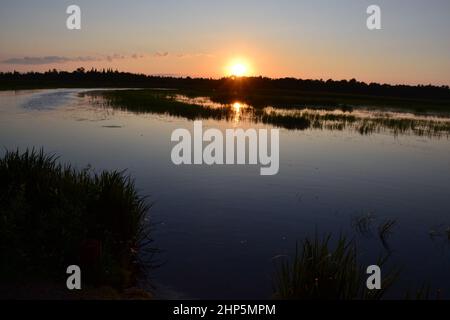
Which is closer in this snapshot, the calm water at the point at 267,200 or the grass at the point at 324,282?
the grass at the point at 324,282

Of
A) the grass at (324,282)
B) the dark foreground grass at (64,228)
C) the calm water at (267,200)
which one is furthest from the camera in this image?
the calm water at (267,200)

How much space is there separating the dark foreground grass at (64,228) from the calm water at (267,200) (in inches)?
39.0

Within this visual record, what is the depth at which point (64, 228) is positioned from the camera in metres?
8.41

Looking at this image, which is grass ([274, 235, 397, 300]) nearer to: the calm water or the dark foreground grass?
the calm water

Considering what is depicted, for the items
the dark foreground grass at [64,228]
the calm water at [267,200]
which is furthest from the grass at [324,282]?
the dark foreground grass at [64,228]

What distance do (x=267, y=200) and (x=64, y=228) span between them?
8255 mm

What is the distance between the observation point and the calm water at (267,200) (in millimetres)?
9797

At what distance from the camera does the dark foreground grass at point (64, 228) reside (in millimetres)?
7891

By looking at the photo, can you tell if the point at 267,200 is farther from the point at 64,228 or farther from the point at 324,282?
the point at 64,228

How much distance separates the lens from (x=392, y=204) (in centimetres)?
1520

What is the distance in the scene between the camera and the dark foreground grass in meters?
7.89

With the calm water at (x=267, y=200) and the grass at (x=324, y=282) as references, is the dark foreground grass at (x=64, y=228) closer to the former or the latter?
the calm water at (x=267, y=200)

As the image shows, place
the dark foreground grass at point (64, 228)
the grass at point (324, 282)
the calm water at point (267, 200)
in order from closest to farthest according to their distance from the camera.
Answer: the grass at point (324, 282) → the dark foreground grass at point (64, 228) → the calm water at point (267, 200)

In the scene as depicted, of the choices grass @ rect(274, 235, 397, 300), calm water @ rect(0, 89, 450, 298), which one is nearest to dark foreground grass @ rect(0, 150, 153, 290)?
calm water @ rect(0, 89, 450, 298)
